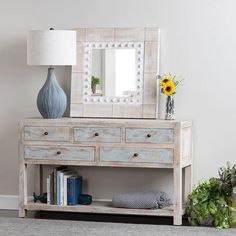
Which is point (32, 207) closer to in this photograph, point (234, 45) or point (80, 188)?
point (80, 188)

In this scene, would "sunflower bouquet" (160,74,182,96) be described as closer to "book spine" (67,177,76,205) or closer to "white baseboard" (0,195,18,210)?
"book spine" (67,177,76,205)

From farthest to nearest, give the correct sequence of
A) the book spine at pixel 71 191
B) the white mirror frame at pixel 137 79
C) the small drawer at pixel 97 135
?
the white mirror frame at pixel 137 79 < the book spine at pixel 71 191 < the small drawer at pixel 97 135

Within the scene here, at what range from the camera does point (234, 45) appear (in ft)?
19.3

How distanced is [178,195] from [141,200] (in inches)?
12.0

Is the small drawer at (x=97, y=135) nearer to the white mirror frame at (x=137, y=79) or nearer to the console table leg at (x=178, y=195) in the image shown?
the white mirror frame at (x=137, y=79)

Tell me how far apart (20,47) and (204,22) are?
1.60 m

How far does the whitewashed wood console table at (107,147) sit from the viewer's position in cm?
557

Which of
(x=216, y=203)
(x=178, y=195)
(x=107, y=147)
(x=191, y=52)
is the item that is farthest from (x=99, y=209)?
(x=191, y=52)

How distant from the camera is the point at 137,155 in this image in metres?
5.62

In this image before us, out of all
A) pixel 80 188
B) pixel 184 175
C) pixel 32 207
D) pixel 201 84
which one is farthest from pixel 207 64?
pixel 32 207

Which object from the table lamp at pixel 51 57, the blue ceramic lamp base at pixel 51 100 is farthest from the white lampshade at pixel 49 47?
the blue ceramic lamp base at pixel 51 100

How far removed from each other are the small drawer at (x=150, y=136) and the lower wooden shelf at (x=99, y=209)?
1.77 ft

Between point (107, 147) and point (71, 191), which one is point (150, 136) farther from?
point (71, 191)

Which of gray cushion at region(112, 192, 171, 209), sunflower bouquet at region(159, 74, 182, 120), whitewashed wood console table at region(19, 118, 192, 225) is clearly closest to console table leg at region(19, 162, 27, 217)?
whitewashed wood console table at region(19, 118, 192, 225)
